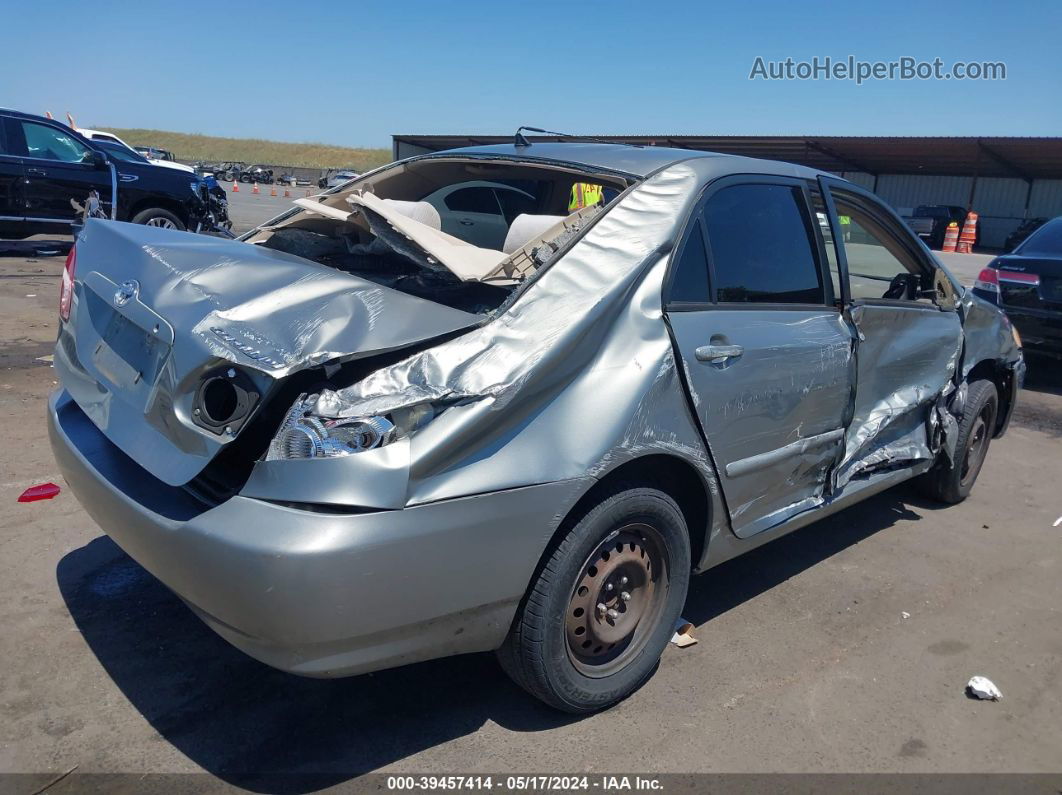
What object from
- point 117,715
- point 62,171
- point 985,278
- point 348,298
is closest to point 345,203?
point 348,298

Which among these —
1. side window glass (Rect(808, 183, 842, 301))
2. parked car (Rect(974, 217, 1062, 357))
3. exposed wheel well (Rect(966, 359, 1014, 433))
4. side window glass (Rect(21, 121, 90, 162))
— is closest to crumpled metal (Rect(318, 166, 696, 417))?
side window glass (Rect(808, 183, 842, 301))

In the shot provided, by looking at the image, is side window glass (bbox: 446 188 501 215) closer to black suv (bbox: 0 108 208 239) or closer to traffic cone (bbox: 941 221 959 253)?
black suv (bbox: 0 108 208 239)

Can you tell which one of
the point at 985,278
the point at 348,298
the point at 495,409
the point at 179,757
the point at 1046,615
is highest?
the point at 348,298

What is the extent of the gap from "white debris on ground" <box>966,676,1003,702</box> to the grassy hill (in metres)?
80.3

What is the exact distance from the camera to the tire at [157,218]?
39.3 ft

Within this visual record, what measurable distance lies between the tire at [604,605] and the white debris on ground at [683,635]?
324 mm

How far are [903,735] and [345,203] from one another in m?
3.07

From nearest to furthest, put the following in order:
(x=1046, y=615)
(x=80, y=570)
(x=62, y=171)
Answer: (x=80, y=570) < (x=1046, y=615) < (x=62, y=171)

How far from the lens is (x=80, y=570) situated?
3533mm

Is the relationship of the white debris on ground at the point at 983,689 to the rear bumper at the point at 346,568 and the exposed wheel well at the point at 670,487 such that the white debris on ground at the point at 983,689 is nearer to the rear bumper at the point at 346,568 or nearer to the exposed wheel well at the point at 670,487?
the exposed wheel well at the point at 670,487

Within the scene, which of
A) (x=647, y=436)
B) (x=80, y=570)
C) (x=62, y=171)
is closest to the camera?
(x=647, y=436)

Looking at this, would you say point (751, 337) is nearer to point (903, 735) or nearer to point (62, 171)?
point (903, 735)

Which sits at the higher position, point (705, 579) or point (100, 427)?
point (100, 427)

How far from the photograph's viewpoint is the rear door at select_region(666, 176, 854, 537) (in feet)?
9.59
